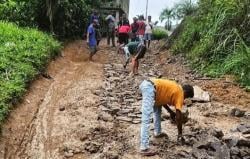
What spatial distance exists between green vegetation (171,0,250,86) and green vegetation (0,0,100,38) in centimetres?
648

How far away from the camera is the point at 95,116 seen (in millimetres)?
11211

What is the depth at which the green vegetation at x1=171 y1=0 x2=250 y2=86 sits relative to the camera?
15070 millimetres

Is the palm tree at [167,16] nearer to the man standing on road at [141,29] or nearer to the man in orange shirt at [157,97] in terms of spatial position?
the man standing on road at [141,29]

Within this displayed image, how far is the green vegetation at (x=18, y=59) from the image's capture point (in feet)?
37.9

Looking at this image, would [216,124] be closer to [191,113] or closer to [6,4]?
[191,113]

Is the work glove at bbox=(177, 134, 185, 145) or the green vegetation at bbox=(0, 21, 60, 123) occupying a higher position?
the green vegetation at bbox=(0, 21, 60, 123)

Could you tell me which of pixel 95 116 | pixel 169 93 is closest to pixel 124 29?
pixel 95 116

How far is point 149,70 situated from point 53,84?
4.59m

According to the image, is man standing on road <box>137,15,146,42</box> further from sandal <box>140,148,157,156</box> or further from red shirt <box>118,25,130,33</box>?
sandal <box>140,148,157,156</box>

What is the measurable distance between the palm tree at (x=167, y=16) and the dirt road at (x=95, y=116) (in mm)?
28972

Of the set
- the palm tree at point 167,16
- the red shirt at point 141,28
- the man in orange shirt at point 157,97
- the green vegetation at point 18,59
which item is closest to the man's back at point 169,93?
the man in orange shirt at point 157,97

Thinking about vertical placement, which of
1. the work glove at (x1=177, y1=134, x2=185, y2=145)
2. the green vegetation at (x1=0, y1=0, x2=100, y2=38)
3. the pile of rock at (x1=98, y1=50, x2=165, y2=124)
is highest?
the green vegetation at (x1=0, y1=0, x2=100, y2=38)

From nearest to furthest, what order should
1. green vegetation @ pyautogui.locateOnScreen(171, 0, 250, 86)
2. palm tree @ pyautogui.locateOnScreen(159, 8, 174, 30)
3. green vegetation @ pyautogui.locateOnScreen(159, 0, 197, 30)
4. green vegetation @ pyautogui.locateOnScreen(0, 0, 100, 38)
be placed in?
green vegetation @ pyautogui.locateOnScreen(171, 0, 250, 86), green vegetation @ pyautogui.locateOnScreen(0, 0, 100, 38), green vegetation @ pyautogui.locateOnScreen(159, 0, 197, 30), palm tree @ pyautogui.locateOnScreen(159, 8, 174, 30)

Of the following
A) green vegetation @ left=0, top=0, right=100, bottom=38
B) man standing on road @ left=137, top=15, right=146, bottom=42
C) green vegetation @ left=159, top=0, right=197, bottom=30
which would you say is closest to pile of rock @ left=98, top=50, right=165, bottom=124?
man standing on road @ left=137, top=15, right=146, bottom=42
